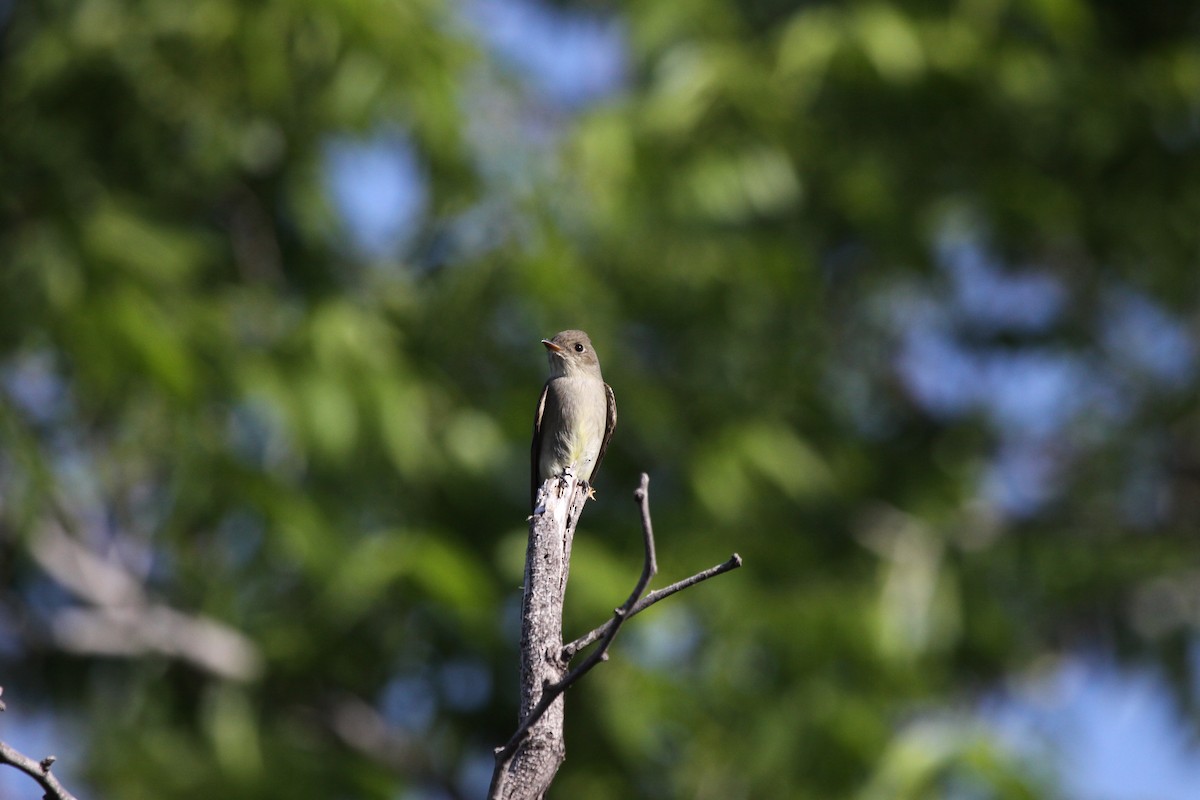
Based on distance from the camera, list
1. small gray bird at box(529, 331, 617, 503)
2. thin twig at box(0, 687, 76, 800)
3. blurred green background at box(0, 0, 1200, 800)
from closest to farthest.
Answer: thin twig at box(0, 687, 76, 800), small gray bird at box(529, 331, 617, 503), blurred green background at box(0, 0, 1200, 800)

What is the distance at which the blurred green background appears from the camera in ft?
21.2

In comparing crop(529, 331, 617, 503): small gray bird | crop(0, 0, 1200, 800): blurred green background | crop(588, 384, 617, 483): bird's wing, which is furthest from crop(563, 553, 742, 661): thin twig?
crop(0, 0, 1200, 800): blurred green background

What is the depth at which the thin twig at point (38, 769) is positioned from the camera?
6.71 ft

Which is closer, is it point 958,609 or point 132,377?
point 132,377

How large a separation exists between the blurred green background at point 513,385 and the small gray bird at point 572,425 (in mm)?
1662

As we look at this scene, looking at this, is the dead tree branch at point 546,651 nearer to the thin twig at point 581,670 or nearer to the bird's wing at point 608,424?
the thin twig at point 581,670

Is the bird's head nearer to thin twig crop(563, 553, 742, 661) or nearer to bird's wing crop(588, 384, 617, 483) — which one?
bird's wing crop(588, 384, 617, 483)

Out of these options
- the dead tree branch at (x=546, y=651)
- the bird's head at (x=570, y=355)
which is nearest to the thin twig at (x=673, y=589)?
the dead tree branch at (x=546, y=651)

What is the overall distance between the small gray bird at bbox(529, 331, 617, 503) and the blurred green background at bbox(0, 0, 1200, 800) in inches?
65.4

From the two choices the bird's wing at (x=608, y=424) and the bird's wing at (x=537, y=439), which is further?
the bird's wing at (x=608, y=424)

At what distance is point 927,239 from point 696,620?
9.99 ft

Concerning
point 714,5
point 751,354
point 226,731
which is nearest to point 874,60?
point 714,5

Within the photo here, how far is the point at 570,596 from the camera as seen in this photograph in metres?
6.38

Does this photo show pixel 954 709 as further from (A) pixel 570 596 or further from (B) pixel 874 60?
(B) pixel 874 60
